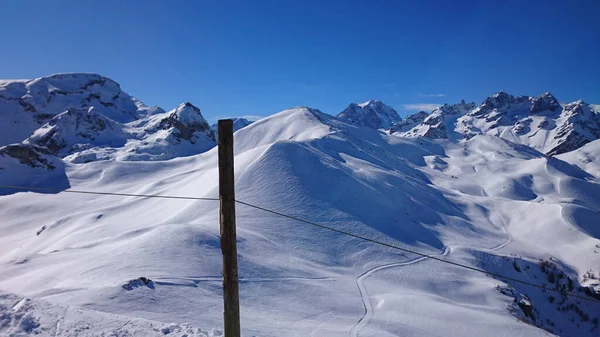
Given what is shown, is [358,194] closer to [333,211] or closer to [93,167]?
[333,211]

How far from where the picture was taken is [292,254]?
69.7ft

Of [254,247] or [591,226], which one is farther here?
[591,226]

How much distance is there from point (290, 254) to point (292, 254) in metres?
0.15

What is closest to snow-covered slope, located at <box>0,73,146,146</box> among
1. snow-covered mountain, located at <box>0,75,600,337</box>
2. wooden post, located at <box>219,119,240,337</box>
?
snow-covered mountain, located at <box>0,75,600,337</box>

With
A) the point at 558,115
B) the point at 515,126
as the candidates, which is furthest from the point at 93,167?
the point at 558,115

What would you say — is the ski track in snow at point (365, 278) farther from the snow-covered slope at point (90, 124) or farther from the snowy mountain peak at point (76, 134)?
the snowy mountain peak at point (76, 134)

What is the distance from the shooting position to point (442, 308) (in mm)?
16344

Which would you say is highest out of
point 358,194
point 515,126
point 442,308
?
point 515,126

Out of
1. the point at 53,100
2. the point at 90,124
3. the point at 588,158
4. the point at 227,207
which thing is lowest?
the point at 227,207

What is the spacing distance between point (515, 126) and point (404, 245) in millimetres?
205978

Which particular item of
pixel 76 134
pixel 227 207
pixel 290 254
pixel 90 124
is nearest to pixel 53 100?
pixel 90 124

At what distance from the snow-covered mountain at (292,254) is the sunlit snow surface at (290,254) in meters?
0.11

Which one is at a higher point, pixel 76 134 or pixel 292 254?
pixel 76 134

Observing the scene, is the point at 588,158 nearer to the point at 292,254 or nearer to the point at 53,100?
the point at 292,254
